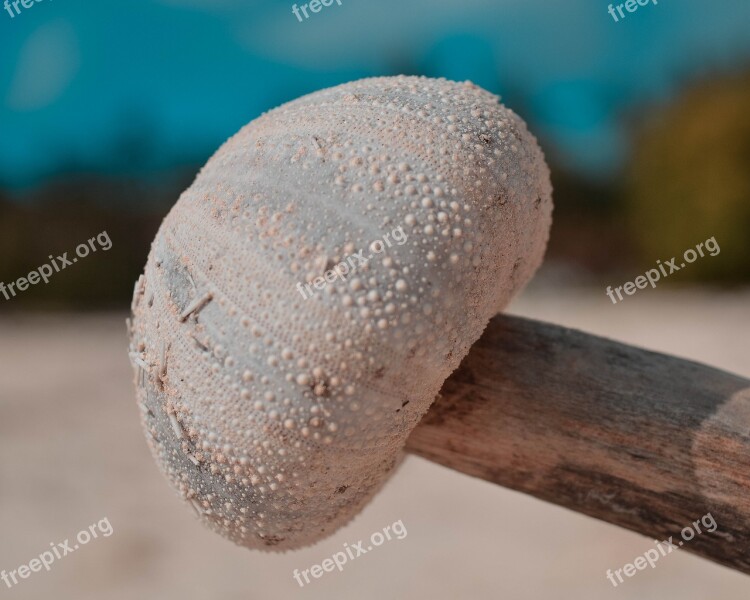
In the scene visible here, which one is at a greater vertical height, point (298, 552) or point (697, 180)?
point (298, 552)

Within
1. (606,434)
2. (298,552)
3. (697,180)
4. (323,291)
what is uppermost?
(323,291)

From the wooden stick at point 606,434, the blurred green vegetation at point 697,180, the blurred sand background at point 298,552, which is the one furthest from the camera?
the blurred green vegetation at point 697,180

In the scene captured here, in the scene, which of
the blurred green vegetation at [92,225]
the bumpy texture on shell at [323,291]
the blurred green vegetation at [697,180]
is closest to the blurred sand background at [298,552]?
the bumpy texture on shell at [323,291]

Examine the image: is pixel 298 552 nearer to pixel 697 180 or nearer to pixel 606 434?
pixel 606 434

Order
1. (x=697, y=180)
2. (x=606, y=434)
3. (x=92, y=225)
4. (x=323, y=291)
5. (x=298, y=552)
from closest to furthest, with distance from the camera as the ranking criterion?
(x=323, y=291), (x=606, y=434), (x=298, y=552), (x=697, y=180), (x=92, y=225)

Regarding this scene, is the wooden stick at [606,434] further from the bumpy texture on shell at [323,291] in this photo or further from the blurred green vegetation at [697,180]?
the blurred green vegetation at [697,180]

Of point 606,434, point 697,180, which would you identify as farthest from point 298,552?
point 697,180

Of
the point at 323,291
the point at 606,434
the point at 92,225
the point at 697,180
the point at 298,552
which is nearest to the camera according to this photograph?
the point at 323,291
